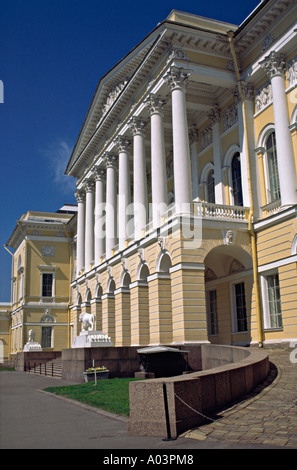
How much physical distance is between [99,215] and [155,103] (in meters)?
12.4

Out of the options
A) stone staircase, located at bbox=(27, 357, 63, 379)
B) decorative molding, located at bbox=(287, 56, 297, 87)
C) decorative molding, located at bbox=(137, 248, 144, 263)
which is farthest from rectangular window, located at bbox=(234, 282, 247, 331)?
decorative molding, located at bbox=(287, 56, 297, 87)

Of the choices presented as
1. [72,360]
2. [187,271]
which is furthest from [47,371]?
[187,271]

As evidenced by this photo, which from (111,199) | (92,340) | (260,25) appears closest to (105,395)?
(92,340)

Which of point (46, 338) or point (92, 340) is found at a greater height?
point (46, 338)

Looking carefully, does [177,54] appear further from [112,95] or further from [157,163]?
[112,95]

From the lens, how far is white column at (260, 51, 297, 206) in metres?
20.2

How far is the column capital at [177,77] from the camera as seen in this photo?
2347 centimetres

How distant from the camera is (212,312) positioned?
26766 mm

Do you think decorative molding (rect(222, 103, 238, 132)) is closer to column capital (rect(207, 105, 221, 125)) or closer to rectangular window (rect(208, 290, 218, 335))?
column capital (rect(207, 105, 221, 125))

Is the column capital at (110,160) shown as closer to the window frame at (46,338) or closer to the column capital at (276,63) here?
the column capital at (276,63)

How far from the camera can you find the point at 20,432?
27.1ft

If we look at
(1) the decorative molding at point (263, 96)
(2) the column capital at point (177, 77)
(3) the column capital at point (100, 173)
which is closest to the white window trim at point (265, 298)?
(1) the decorative molding at point (263, 96)

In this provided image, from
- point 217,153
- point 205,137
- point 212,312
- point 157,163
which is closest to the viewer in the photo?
point 157,163
